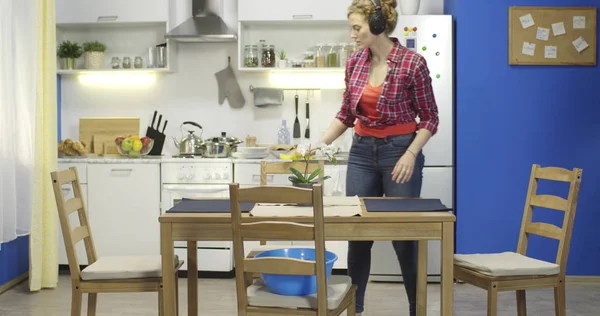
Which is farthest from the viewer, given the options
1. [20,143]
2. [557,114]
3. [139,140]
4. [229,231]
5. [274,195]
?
[139,140]

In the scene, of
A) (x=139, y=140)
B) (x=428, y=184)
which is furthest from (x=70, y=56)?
(x=428, y=184)

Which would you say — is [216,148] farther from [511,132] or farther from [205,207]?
[205,207]

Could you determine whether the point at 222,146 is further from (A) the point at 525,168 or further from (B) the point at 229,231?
(B) the point at 229,231

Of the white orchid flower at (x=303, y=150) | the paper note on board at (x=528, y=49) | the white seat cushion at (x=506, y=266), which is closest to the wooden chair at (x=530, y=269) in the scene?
the white seat cushion at (x=506, y=266)

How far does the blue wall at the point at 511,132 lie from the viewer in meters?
4.83

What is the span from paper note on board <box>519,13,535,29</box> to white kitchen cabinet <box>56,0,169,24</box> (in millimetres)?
2428

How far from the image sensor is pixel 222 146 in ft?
16.8

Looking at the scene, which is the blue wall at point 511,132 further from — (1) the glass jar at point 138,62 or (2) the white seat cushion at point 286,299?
(2) the white seat cushion at point 286,299

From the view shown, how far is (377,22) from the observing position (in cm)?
307

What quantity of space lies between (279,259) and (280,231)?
0.10 meters

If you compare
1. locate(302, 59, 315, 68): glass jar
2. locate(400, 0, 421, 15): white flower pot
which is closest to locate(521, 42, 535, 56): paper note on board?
locate(400, 0, 421, 15): white flower pot

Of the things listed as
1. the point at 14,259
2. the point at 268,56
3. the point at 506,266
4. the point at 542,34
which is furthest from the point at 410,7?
the point at 14,259

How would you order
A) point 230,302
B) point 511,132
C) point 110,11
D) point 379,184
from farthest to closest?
point 110,11 → point 511,132 → point 230,302 → point 379,184

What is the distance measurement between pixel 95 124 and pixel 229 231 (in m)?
3.34
